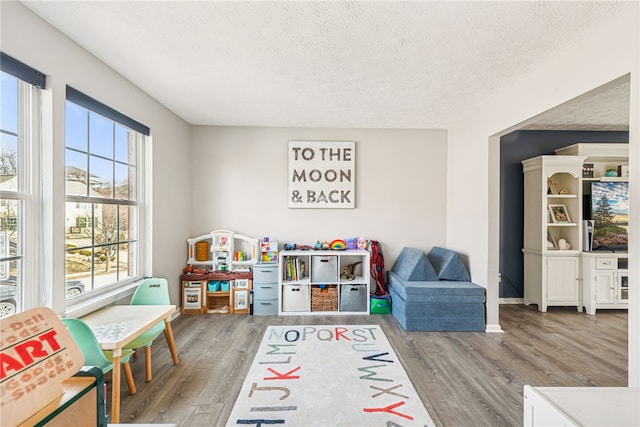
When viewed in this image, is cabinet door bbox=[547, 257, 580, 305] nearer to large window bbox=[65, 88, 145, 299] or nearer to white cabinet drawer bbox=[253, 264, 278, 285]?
white cabinet drawer bbox=[253, 264, 278, 285]

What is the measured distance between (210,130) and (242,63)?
2.09 meters

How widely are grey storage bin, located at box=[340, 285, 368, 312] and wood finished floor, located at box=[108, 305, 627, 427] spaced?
170mm

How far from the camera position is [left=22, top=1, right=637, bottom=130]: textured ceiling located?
1795 millimetres

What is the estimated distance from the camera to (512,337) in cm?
320

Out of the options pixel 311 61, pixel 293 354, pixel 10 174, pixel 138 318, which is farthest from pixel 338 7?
pixel 293 354

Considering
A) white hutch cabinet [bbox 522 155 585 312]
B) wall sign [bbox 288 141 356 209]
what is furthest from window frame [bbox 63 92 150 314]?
white hutch cabinet [bbox 522 155 585 312]

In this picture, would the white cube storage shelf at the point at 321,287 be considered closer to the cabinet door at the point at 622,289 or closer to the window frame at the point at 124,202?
the window frame at the point at 124,202

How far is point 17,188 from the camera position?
1851 millimetres

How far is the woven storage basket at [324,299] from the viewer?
12.8ft

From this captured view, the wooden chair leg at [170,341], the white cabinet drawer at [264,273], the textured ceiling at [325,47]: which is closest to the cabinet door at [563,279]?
the textured ceiling at [325,47]

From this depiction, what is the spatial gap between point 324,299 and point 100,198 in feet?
9.05

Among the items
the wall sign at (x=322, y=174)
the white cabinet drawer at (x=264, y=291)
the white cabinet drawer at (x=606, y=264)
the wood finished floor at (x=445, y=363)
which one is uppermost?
the wall sign at (x=322, y=174)

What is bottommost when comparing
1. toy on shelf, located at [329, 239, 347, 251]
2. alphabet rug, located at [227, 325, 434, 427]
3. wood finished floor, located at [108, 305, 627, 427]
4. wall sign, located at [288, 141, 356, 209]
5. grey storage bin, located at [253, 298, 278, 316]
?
wood finished floor, located at [108, 305, 627, 427]

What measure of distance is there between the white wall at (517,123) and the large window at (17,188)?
3752mm
